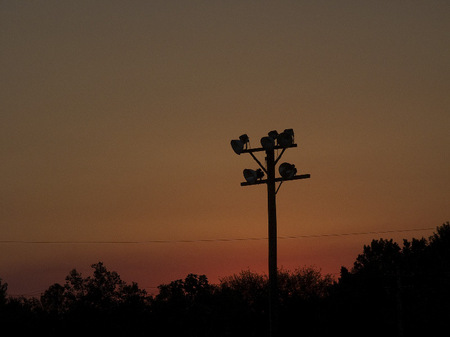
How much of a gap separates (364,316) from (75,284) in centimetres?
2895

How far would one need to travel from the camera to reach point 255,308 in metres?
62.9

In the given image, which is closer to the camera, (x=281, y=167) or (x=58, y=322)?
(x=281, y=167)

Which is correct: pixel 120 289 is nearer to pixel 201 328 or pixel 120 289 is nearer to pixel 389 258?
pixel 201 328

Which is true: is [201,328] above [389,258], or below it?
below

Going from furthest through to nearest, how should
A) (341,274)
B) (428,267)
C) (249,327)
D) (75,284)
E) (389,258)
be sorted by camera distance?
1. (389,258)
2. (341,274)
3. (428,267)
4. (75,284)
5. (249,327)

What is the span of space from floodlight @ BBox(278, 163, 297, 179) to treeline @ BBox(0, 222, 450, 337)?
28.7 m

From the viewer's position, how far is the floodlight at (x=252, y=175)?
1214 inches

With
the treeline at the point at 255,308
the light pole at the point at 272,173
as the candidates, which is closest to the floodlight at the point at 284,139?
the light pole at the point at 272,173

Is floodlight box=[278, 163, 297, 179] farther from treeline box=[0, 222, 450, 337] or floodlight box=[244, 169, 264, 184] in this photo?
treeline box=[0, 222, 450, 337]

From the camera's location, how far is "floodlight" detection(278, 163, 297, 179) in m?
30.5

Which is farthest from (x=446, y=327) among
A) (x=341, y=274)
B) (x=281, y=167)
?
(x=281, y=167)

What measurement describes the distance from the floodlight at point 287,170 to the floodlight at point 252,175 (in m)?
0.83

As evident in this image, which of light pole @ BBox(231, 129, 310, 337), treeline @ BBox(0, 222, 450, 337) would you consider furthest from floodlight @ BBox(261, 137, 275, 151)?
treeline @ BBox(0, 222, 450, 337)

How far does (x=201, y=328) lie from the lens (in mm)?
57250
